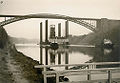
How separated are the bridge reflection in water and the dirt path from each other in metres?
0.20

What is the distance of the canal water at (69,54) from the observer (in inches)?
75.7

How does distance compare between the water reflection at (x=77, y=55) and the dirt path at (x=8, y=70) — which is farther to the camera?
the water reflection at (x=77, y=55)

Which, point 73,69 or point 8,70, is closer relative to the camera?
point 8,70

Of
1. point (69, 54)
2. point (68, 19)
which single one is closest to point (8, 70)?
point (69, 54)

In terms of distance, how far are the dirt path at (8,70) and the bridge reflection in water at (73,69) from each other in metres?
0.20

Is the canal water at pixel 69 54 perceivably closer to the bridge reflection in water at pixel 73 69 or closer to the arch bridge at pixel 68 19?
the bridge reflection in water at pixel 73 69

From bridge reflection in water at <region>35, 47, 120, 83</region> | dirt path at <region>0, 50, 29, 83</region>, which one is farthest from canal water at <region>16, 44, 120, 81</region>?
dirt path at <region>0, 50, 29, 83</region>

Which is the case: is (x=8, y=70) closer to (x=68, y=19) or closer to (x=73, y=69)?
(x=73, y=69)

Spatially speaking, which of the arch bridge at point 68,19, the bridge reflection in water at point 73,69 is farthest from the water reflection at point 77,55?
the arch bridge at point 68,19

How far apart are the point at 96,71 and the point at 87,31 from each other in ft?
1.35

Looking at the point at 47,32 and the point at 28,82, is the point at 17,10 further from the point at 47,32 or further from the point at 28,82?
the point at 28,82

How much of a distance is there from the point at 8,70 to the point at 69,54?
59 cm

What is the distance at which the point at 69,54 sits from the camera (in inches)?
79.2

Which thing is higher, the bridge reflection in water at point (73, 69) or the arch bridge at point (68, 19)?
the arch bridge at point (68, 19)
